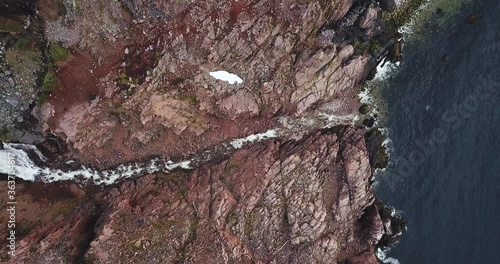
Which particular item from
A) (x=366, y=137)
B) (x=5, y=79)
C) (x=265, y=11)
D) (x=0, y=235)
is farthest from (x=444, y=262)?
(x=5, y=79)

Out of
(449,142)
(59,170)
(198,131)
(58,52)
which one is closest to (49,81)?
(58,52)

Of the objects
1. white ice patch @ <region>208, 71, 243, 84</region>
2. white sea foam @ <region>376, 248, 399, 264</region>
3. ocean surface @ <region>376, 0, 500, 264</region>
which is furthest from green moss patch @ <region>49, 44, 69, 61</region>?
white sea foam @ <region>376, 248, 399, 264</region>

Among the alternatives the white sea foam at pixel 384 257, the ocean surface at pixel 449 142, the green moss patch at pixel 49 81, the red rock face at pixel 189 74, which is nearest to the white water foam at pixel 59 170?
the red rock face at pixel 189 74

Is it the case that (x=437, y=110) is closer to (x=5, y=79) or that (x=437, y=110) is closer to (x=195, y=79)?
(x=195, y=79)

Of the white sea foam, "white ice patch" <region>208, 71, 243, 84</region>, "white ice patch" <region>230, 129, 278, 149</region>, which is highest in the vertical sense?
"white ice patch" <region>208, 71, 243, 84</region>

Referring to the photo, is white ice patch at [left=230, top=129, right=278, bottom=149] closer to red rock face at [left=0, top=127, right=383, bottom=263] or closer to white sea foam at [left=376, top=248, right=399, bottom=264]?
red rock face at [left=0, top=127, right=383, bottom=263]
